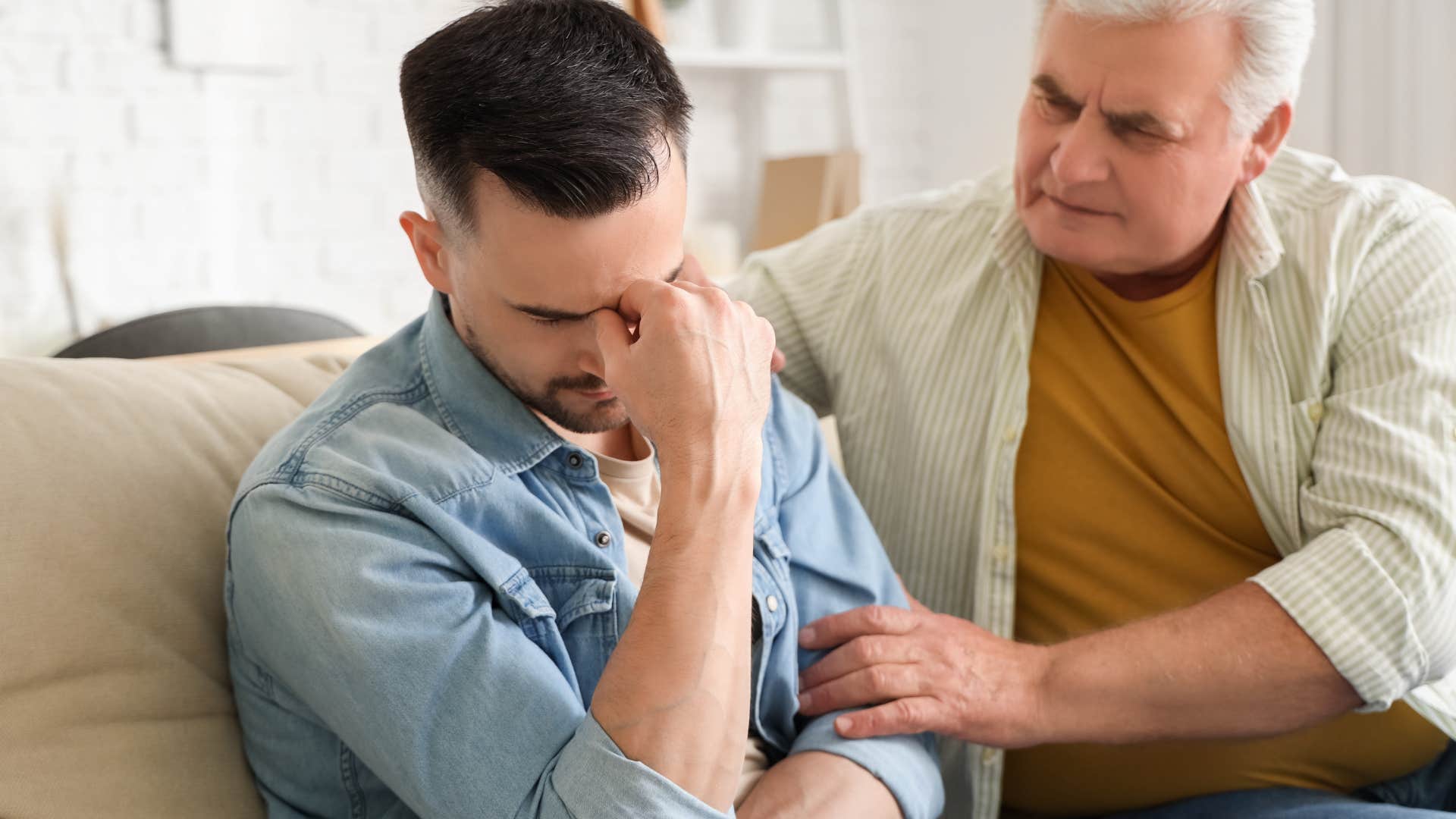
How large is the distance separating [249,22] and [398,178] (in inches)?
17.6

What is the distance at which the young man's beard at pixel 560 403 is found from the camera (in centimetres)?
111

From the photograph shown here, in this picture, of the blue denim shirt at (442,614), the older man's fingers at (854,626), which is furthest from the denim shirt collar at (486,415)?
the older man's fingers at (854,626)

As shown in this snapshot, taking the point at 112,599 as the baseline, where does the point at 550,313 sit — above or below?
above

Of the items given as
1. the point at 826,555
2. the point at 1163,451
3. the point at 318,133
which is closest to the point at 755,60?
the point at 318,133

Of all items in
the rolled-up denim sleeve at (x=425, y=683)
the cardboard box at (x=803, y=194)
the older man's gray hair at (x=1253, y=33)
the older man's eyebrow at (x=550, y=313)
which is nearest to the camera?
the rolled-up denim sleeve at (x=425, y=683)

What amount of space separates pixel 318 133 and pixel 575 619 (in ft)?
6.88

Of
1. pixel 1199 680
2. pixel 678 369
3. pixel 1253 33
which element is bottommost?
pixel 1199 680

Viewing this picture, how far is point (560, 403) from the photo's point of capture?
3.65ft

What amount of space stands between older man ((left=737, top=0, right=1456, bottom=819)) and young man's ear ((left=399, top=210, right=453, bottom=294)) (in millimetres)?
483

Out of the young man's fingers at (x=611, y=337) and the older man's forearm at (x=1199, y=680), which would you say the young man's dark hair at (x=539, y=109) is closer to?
the young man's fingers at (x=611, y=337)

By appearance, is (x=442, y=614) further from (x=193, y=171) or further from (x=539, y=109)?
(x=193, y=171)

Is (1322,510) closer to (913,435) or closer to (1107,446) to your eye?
(1107,446)

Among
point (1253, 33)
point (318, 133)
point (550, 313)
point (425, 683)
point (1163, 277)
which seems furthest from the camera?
point (318, 133)

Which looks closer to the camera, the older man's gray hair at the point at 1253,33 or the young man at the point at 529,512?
the young man at the point at 529,512
